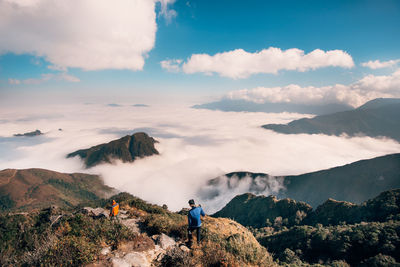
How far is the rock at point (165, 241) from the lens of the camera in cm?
973

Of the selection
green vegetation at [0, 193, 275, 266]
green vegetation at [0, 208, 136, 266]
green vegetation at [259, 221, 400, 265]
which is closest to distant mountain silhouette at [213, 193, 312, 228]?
green vegetation at [259, 221, 400, 265]

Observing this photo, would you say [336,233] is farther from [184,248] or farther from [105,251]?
[105,251]

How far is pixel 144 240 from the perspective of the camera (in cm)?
966

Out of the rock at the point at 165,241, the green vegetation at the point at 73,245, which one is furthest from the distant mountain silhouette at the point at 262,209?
the green vegetation at the point at 73,245

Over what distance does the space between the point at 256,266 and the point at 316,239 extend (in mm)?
54779

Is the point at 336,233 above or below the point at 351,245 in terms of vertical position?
below

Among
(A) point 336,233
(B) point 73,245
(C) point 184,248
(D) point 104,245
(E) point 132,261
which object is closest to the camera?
(B) point 73,245

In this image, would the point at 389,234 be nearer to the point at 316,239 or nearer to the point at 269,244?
the point at 316,239

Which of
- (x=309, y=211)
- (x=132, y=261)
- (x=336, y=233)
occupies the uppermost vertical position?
(x=132, y=261)

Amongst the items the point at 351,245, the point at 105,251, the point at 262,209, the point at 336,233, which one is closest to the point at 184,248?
the point at 105,251

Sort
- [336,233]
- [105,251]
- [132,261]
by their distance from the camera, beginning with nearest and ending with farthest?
[132,261]
[105,251]
[336,233]

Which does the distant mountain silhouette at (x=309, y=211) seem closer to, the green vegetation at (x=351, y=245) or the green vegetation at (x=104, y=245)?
the green vegetation at (x=351, y=245)

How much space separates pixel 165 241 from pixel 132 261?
93.4 inches

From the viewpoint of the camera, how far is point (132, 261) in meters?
7.99
